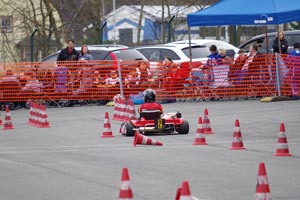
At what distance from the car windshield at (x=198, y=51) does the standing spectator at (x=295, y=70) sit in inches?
197

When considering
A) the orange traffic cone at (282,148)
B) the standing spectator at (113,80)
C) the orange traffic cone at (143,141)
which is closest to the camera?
the orange traffic cone at (282,148)

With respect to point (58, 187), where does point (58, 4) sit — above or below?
above

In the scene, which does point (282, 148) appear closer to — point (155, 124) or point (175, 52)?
point (155, 124)

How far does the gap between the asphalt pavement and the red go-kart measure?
0.22 meters

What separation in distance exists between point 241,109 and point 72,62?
667cm

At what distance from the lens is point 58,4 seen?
4822 cm

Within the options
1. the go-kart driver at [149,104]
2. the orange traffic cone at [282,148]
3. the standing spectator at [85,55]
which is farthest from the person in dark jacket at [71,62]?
the orange traffic cone at [282,148]

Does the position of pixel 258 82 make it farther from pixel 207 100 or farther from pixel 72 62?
pixel 72 62

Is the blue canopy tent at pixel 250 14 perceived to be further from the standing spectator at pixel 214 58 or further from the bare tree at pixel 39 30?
the bare tree at pixel 39 30

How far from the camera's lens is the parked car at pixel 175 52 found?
31.6 meters

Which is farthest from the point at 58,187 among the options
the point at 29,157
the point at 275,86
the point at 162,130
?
the point at 275,86

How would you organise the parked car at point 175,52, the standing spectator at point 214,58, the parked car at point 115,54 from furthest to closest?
1. the parked car at point 175,52
2. the parked car at point 115,54
3. the standing spectator at point 214,58

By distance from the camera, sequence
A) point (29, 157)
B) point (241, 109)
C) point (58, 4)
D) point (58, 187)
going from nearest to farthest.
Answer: point (58, 187) < point (29, 157) < point (241, 109) < point (58, 4)

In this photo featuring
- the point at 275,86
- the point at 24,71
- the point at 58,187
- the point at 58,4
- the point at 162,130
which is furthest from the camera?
the point at 58,4
